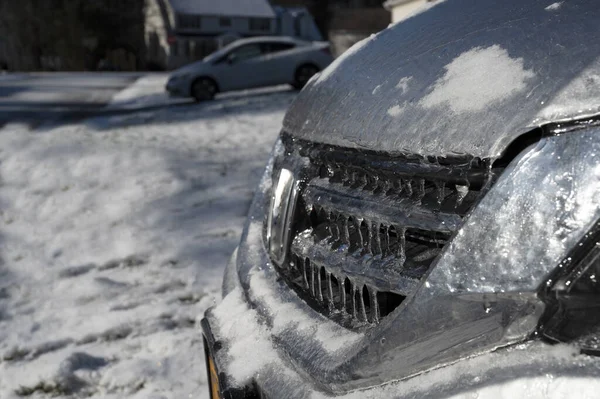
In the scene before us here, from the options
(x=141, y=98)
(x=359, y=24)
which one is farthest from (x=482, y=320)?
(x=359, y=24)

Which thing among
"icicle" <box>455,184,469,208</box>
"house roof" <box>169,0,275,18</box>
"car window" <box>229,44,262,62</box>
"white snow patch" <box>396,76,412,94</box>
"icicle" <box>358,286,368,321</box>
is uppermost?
"white snow patch" <box>396,76,412,94</box>

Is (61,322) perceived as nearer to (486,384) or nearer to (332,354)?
(332,354)

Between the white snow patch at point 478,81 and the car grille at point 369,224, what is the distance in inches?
4.9

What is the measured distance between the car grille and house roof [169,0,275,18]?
45587 mm

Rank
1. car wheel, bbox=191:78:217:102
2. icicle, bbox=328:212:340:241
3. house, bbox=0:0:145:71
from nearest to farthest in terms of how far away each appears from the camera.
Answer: icicle, bbox=328:212:340:241
car wheel, bbox=191:78:217:102
house, bbox=0:0:145:71

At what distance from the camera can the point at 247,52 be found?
51.8 feet

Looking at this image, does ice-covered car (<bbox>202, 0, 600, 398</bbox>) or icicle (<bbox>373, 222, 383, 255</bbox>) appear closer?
ice-covered car (<bbox>202, 0, 600, 398</bbox>)

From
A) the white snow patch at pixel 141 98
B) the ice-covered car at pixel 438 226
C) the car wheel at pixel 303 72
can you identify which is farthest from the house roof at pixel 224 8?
the ice-covered car at pixel 438 226

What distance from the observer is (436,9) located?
74.6 inches

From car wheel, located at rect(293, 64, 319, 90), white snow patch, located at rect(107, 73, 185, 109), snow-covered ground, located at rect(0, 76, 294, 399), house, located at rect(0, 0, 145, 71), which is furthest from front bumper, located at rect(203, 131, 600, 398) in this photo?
house, located at rect(0, 0, 145, 71)

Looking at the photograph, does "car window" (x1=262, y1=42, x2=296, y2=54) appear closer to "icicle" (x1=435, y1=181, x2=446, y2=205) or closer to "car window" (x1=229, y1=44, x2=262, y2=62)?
"car window" (x1=229, y1=44, x2=262, y2=62)

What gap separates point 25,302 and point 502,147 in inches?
132

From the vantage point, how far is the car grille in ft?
3.97

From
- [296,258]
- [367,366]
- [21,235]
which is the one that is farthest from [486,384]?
[21,235]
